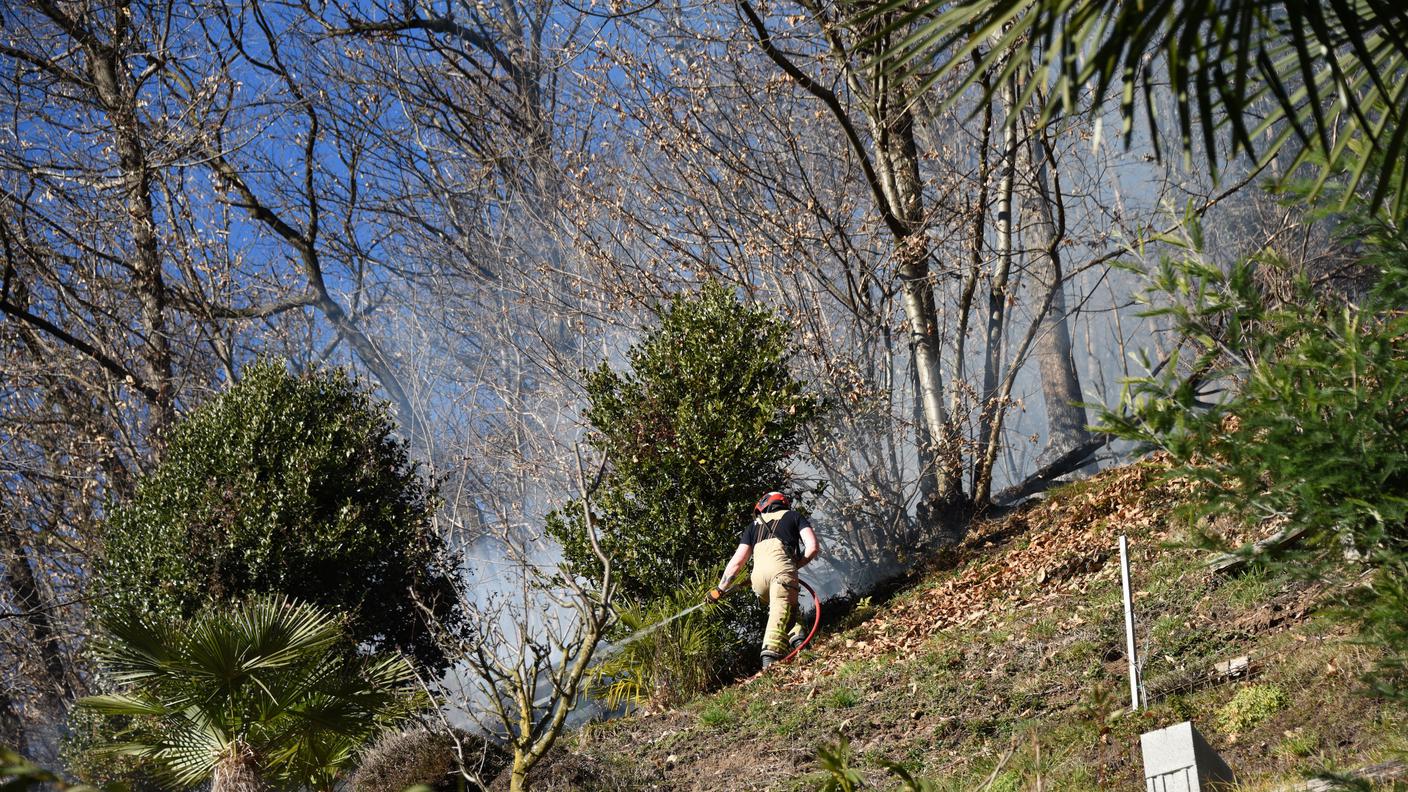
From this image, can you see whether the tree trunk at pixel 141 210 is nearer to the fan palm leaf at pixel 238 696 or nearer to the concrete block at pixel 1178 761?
the fan palm leaf at pixel 238 696

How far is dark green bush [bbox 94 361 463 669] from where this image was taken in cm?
1178

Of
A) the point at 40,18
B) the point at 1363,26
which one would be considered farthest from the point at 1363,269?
the point at 40,18

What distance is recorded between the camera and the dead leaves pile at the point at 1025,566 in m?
10.9

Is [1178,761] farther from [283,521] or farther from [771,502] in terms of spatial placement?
[283,521]

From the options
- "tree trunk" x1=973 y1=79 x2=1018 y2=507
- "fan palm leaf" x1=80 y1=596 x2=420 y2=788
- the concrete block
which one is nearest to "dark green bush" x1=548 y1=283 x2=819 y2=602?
"tree trunk" x1=973 y1=79 x2=1018 y2=507

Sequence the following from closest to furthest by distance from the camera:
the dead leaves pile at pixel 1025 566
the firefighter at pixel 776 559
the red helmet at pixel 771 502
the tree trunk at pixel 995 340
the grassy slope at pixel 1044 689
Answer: the grassy slope at pixel 1044 689, the dead leaves pile at pixel 1025 566, the firefighter at pixel 776 559, the red helmet at pixel 771 502, the tree trunk at pixel 995 340

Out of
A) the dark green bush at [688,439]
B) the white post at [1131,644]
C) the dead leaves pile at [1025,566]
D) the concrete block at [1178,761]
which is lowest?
the concrete block at [1178,761]

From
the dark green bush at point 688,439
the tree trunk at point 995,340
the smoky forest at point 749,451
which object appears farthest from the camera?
the tree trunk at point 995,340

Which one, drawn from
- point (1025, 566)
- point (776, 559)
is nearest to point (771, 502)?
point (776, 559)

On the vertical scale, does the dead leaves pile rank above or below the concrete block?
above

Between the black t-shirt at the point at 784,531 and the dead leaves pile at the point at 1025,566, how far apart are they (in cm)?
107

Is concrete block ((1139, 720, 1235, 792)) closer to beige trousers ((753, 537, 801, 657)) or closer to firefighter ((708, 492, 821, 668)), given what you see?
firefighter ((708, 492, 821, 668))

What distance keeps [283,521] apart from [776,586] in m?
5.06

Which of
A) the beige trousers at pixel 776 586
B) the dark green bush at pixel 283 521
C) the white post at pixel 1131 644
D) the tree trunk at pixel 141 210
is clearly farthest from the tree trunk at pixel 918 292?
the tree trunk at pixel 141 210
